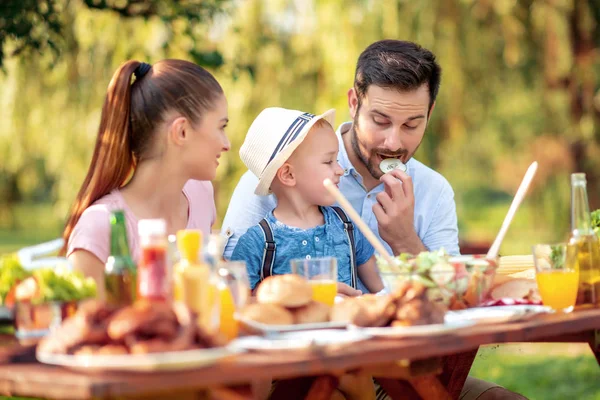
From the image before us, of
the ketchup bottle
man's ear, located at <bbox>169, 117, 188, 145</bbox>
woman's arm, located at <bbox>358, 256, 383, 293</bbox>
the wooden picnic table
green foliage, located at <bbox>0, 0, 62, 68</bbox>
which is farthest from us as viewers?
green foliage, located at <bbox>0, 0, 62, 68</bbox>

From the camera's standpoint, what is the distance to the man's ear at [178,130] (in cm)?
268

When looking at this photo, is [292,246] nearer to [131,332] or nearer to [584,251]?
[584,251]

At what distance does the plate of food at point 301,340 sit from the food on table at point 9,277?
1.58 ft

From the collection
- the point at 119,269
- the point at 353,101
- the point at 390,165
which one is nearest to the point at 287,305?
the point at 119,269

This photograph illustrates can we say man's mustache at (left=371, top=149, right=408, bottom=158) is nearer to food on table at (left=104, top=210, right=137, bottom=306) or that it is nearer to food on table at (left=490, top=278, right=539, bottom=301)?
food on table at (left=490, top=278, right=539, bottom=301)

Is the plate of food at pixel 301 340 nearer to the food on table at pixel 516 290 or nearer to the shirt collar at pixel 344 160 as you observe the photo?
the food on table at pixel 516 290

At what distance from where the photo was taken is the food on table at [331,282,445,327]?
6.48 ft

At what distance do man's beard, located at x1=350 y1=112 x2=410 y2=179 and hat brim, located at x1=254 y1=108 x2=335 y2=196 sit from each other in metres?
0.34

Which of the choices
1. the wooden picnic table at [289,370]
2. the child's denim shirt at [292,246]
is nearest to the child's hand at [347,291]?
the child's denim shirt at [292,246]

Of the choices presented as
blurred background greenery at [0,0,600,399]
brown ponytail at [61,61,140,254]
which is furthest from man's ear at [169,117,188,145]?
blurred background greenery at [0,0,600,399]

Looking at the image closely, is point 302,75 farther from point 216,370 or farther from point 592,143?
point 216,370

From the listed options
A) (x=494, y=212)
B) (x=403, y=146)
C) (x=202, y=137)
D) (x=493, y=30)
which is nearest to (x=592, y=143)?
(x=493, y=30)

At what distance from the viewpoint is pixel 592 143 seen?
26.8 ft

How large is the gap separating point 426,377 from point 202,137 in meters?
1.02
